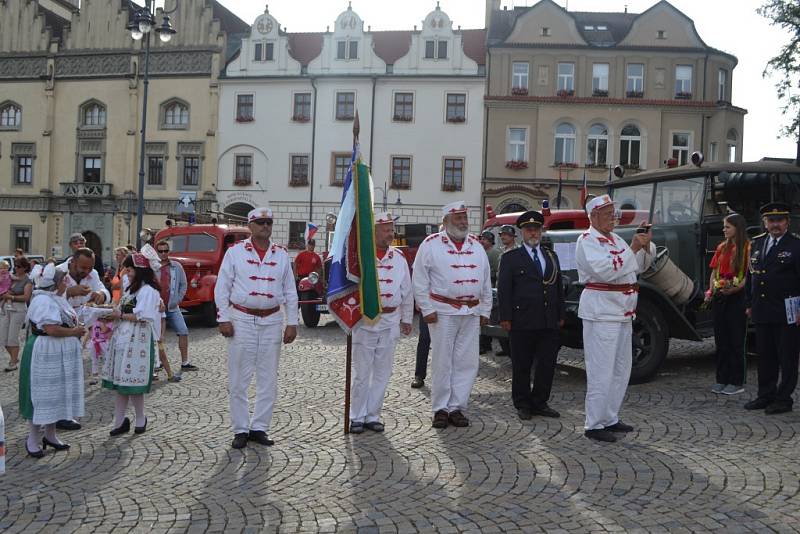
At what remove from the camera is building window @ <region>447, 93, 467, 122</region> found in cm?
3556

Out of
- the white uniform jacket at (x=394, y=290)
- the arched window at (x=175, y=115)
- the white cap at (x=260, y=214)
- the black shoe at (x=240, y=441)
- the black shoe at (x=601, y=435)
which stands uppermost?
the arched window at (x=175, y=115)

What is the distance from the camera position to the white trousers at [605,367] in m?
6.06

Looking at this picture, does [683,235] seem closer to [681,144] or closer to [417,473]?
[417,473]

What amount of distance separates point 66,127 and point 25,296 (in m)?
32.0

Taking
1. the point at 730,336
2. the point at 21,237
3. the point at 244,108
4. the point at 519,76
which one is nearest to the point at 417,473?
the point at 730,336

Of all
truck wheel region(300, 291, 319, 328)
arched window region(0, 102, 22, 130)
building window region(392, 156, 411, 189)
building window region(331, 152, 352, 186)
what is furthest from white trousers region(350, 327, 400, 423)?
arched window region(0, 102, 22, 130)

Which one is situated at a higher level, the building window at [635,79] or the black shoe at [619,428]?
the building window at [635,79]

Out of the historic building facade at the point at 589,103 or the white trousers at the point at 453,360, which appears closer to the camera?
the white trousers at the point at 453,360

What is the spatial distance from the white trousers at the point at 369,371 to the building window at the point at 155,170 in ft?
111

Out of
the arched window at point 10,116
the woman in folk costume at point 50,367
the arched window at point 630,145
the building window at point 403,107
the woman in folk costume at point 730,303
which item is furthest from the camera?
the arched window at point 10,116

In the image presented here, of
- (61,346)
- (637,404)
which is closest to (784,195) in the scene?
(637,404)

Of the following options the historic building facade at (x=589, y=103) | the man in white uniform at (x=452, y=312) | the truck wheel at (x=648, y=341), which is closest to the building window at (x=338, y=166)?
the historic building facade at (x=589, y=103)

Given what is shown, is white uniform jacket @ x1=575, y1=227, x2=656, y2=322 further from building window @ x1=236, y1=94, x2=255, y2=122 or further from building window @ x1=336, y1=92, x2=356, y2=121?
building window @ x1=236, y1=94, x2=255, y2=122

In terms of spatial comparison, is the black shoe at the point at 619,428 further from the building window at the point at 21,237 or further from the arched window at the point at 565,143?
the building window at the point at 21,237
